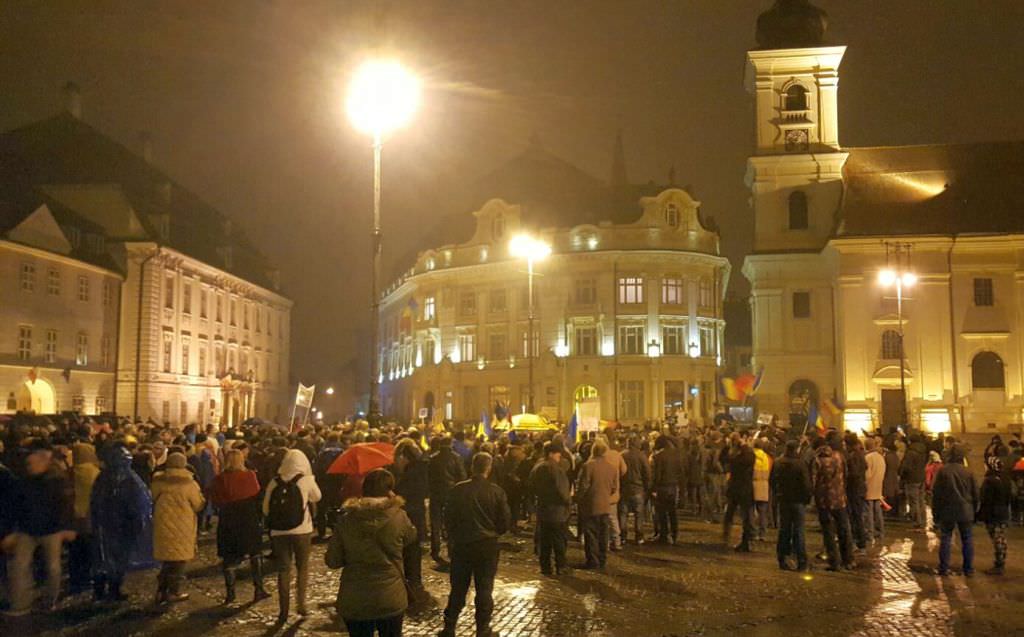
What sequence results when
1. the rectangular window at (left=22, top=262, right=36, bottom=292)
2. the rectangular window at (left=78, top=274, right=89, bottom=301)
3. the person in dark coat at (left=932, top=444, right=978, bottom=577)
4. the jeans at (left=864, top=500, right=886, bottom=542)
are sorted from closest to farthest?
the person in dark coat at (left=932, top=444, right=978, bottom=577)
the jeans at (left=864, top=500, right=886, bottom=542)
the rectangular window at (left=22, top=262, right=36, bottom=292)
the rectangular window at (left=78, top=274, right=89, bottom=301)

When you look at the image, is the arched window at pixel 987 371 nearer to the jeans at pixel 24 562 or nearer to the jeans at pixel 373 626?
the jeans at pixel 24 562

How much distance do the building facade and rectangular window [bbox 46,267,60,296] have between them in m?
20.2

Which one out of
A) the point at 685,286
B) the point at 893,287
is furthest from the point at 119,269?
the point at 893,287

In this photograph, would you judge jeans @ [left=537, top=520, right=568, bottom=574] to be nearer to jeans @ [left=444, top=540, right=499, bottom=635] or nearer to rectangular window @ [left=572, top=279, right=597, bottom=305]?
jeans @ [left=444, top=540, right=499, bottom=635]

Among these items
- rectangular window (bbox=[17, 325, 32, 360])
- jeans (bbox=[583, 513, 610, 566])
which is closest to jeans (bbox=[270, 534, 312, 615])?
jeans (bbox=[583, 513, 610, 566])

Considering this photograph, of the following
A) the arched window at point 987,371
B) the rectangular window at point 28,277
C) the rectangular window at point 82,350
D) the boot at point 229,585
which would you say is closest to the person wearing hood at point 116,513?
the boot at point 229,585

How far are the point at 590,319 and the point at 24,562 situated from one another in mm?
51628

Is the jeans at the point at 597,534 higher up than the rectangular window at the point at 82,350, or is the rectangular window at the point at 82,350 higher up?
the rectangular window at the point at 82,350

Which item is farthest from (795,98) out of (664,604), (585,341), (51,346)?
(664,604)

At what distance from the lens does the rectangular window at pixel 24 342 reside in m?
39.7

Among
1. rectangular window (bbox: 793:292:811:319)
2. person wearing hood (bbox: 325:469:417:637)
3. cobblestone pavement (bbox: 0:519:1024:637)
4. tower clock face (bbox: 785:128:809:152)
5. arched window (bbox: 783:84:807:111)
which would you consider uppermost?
arched window (bbox: 783:84:807:111)

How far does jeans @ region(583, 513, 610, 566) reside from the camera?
1357cm

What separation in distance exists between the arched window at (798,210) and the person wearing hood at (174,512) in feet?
144

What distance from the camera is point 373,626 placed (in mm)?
6727
